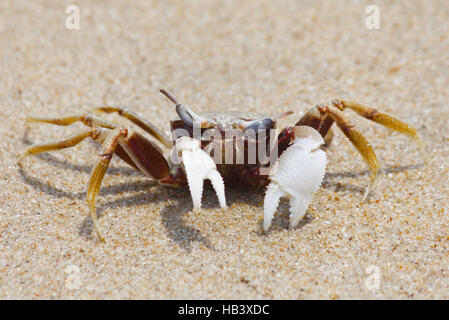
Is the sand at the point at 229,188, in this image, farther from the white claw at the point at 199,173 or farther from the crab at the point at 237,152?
the white claw at the point at 199,173

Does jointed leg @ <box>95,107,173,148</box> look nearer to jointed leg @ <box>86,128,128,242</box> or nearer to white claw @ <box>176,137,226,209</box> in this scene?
jointed leg @ <box>86,128,128,242</box>

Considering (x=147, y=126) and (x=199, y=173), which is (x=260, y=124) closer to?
(x=199, y=173)

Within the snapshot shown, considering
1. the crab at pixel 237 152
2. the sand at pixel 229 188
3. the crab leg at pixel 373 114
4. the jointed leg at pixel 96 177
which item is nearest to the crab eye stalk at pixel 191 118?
the crab at pixel 237 152

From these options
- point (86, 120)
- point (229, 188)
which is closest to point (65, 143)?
point (86, 120)

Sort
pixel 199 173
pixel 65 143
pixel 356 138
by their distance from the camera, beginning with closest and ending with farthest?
pixel 199 173
pixel 356 138
pixel 65 143
